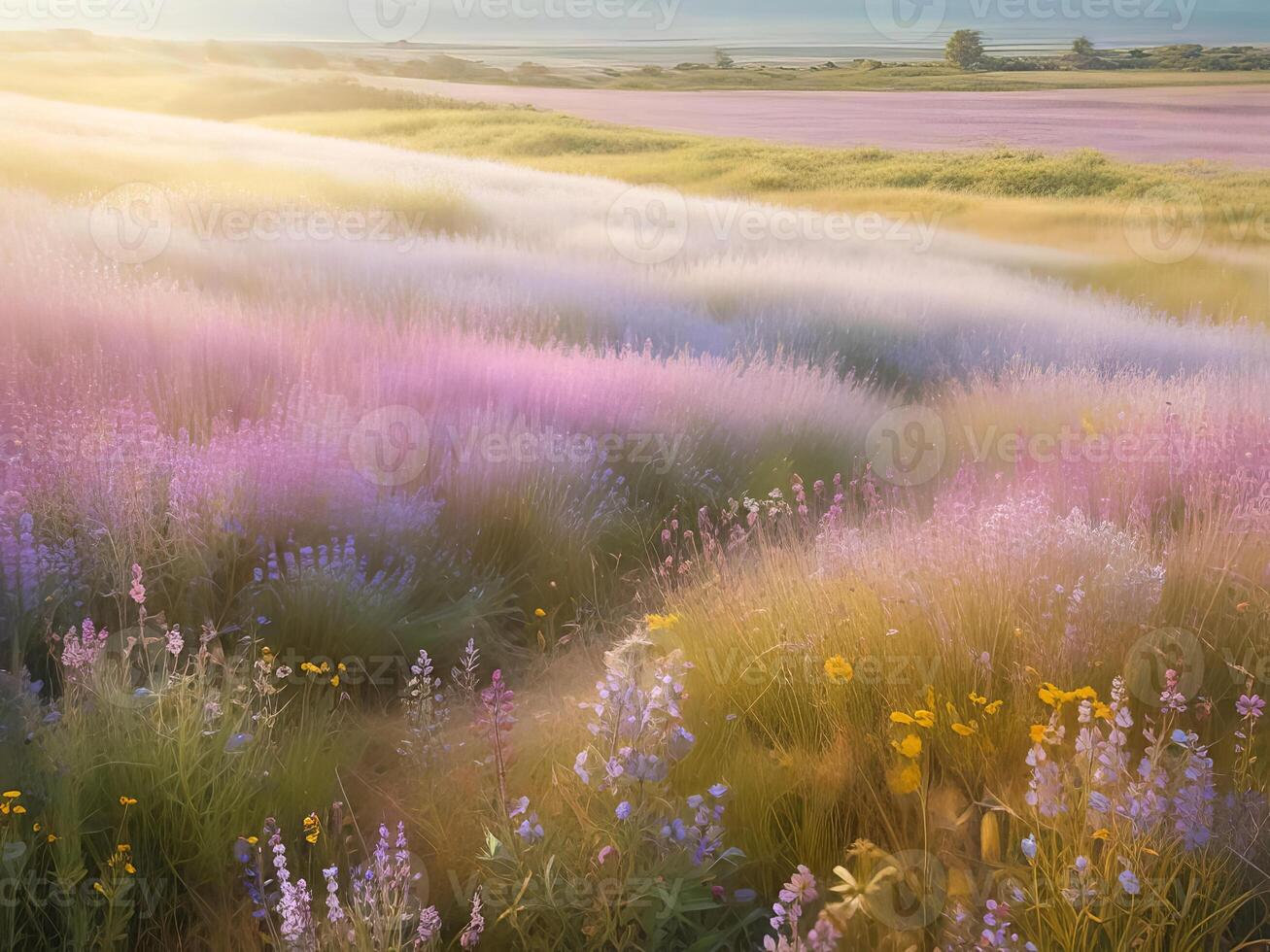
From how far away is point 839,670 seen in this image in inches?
91.7

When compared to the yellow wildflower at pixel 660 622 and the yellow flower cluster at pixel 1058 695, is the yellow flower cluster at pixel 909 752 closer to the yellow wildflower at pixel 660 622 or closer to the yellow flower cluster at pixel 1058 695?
the yellow flower cluster at pixel 1058 695

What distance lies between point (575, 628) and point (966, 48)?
51.5ft

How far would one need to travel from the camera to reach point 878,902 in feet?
5.82

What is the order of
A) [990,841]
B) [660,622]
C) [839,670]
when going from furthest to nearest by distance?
1. [660,622]
2. [839,670]
3. [990,841]

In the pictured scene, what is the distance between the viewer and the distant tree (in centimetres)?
1560

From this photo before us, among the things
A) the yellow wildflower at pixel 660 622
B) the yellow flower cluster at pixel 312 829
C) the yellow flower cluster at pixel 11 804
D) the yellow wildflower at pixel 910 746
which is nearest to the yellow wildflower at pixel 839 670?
the yellow wildflower at pixel 910 746

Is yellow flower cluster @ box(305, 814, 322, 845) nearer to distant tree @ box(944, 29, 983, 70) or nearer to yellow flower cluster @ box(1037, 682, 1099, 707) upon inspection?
yellow flower cluster @ box(1037, 682, 1099, 707)

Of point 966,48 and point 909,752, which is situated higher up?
point 966,48

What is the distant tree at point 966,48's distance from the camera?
51.2 feet

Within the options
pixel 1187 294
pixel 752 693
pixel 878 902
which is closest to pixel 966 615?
pixel 752 693

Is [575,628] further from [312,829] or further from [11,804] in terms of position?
[11,804]

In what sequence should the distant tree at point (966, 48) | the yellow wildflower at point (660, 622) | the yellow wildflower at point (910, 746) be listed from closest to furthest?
1. the yellow wildflower at point (910, 746)
2. the yellow wildflower at point (660, 622)
3. the distant tree at point (966, 48)

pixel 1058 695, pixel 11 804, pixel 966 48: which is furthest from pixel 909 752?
pixel 966 48

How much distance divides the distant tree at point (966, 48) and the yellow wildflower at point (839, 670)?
15.2m
